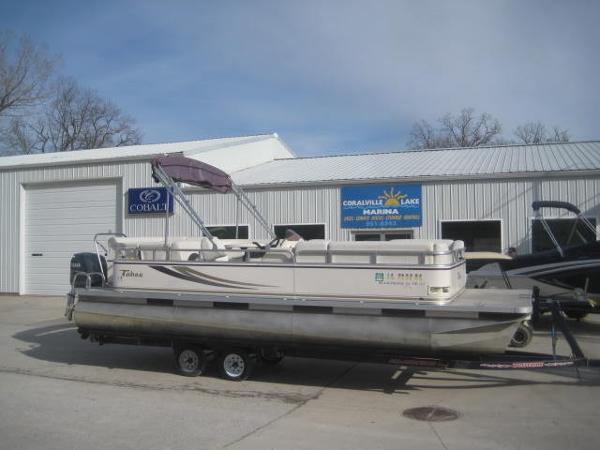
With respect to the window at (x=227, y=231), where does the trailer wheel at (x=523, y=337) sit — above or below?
below

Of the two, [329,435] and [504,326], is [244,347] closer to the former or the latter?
[329,435]

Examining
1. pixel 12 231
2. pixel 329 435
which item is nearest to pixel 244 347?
pixel 329 435

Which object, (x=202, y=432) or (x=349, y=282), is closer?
(x=202, y=432)

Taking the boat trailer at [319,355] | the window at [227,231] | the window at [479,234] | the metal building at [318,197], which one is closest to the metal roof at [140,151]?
the metal building at [318,197]

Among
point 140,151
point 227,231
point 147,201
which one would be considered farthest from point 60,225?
point 227,231

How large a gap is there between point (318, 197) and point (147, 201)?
5.36 metres

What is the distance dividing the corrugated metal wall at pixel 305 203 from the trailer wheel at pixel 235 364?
28.8 ft

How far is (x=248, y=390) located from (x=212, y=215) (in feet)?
35.3

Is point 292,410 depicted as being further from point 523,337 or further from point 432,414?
point 523,337

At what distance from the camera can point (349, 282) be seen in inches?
293

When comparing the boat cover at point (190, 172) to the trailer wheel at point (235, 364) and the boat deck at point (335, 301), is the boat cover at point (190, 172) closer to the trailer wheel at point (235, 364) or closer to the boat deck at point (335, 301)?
the boat deck at point (335, 301)

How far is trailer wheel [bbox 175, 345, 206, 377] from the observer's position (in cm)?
845

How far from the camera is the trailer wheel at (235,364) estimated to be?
8195 millimetres

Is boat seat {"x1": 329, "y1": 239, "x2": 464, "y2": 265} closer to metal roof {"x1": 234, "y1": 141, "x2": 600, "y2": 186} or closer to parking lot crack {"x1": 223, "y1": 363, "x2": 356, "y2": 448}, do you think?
parking lot crack {"x1": 223, "y1": 363, "x2": 356, "y2": 448}
